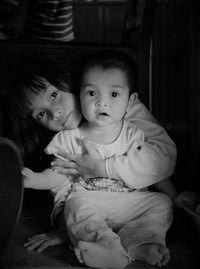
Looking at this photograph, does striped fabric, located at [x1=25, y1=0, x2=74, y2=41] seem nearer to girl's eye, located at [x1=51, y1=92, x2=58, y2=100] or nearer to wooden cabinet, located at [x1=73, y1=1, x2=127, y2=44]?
girl's eye, located at [x1=51, y1=92, x2=58, y2=100]

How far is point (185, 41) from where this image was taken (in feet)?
2.95

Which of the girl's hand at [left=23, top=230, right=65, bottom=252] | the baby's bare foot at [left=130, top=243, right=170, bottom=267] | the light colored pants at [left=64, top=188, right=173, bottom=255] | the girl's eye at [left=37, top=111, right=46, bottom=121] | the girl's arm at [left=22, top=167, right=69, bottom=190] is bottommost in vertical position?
the girl's hand at [left=23, top=230, right=65, bottom=252]

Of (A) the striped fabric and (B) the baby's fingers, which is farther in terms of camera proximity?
(A) the striped fabric

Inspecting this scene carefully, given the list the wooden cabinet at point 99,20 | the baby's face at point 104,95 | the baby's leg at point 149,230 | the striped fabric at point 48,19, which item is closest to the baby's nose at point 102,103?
the baby's face at point 104,95

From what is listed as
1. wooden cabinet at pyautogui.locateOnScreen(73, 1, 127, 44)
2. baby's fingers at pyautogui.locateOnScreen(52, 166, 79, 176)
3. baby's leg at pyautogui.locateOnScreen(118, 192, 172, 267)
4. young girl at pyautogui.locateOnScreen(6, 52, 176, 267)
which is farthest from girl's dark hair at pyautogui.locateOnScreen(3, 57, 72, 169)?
wooden cabinet at pyautogui.locateOnScreen(73, 1, 127, 44)

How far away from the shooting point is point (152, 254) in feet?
2.43

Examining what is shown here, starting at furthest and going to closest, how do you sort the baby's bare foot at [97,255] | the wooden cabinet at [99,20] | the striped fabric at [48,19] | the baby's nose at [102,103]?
1. the wooden cabinet at [99,20]
2. the striped fabric at [48,19]
3. the baby's nose at [102,103]
4. the baby's bare foot at [97,255]

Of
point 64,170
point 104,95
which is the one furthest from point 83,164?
point 104,95

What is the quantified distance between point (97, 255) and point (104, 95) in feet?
1.04

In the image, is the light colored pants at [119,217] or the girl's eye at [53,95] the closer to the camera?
the light colored pants at [119,217]

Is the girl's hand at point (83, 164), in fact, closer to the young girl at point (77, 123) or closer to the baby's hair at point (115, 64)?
the young girl at point (77, 123)

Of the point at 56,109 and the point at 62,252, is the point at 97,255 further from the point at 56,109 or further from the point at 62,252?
the point at 56,109

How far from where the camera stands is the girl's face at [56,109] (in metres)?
0.86

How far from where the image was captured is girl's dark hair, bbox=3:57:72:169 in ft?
2.86
